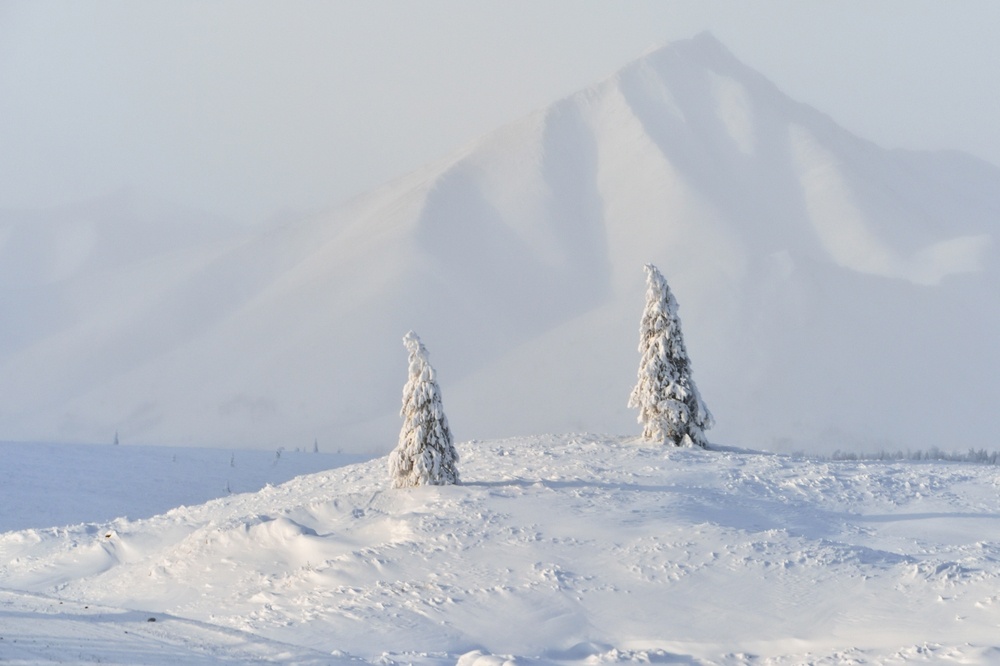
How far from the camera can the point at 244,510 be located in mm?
37656

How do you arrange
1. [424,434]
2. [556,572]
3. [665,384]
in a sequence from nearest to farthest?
[556,572]
[424,434]
[665,384]

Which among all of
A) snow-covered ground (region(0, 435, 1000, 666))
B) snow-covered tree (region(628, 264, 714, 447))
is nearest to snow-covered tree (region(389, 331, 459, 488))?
snow-covered ground (region(0, 435, 1000, 666))

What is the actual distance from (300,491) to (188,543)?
8394 millimetres

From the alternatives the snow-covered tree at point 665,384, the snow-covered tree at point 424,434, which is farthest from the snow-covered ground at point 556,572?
the snow-covered tree at point 665,384

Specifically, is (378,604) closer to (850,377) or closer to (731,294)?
(850,377)

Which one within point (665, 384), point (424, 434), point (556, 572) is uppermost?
point (665, 384)

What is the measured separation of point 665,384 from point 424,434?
10.9 m

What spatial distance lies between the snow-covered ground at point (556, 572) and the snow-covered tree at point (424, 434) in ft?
2.83

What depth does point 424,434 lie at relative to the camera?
32.7 metres

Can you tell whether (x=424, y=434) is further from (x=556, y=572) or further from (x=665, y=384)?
(x=665, y=384)

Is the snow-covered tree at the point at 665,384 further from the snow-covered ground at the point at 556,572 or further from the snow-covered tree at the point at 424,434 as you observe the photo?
the snow-covered tree at the point at 424,434

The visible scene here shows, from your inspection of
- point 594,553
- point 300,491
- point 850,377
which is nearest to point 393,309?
point 850,377

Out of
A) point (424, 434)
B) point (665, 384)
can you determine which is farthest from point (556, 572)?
point (665, 384)

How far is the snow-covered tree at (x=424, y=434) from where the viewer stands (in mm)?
32750
